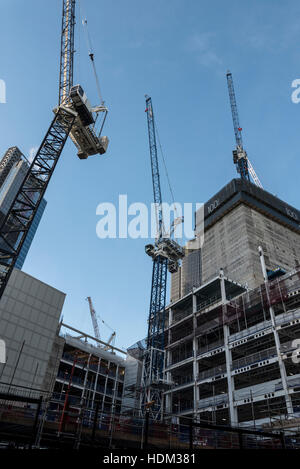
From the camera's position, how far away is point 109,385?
266 feet

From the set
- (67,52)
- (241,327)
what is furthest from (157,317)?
(67,52)

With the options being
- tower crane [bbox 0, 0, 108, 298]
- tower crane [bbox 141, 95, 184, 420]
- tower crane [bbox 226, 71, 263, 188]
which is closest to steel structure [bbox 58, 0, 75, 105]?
tower crane [bbox 0, 0, 108, 298]

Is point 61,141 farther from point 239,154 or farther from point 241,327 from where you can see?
point 239,154

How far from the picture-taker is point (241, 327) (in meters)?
58.9

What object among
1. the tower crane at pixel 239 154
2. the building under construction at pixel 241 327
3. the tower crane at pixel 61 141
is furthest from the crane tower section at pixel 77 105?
the tower crane at pixel 239 154

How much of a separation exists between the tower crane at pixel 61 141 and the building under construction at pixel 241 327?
105 feet

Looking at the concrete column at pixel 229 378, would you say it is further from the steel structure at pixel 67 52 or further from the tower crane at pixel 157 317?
the steel structure at pixel 67 52

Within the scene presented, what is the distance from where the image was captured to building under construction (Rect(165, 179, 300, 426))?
46694 mm

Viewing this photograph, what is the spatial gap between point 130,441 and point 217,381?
128 ft

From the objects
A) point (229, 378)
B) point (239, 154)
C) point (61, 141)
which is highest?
point (239, 154)

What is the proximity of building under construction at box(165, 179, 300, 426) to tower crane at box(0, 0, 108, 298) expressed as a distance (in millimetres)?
32062

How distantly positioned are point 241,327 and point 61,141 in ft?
131
